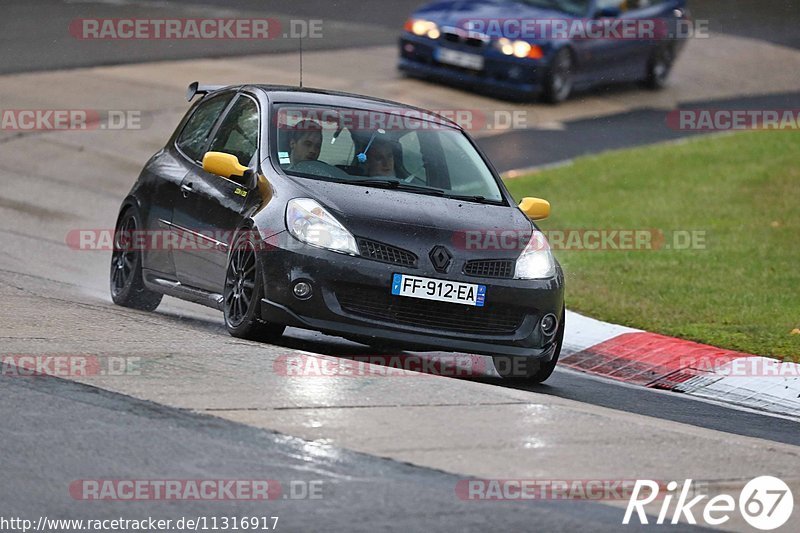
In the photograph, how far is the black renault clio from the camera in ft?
27.6

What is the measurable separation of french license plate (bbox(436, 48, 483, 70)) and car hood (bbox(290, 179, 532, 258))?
→ 1145 cm

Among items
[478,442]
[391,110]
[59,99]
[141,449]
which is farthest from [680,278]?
[59,99]

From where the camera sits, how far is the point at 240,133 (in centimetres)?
976

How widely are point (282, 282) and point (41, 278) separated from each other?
3838 mm

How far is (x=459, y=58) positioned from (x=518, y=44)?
0.79 meters

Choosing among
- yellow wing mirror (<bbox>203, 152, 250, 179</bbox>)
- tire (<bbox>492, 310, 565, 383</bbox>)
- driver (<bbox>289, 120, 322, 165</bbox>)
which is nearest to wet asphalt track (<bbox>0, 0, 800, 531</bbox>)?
tire (<bbox>492, 310, 565, 383</bbox>)

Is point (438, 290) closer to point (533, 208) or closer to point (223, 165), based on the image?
point (533, 208)

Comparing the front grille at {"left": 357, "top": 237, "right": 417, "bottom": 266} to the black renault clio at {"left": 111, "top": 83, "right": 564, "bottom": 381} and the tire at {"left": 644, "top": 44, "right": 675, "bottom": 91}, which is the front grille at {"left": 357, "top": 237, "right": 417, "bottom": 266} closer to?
the black renault clio at {"left": 111, "top": 83, "right": 564, "bottom": 381}

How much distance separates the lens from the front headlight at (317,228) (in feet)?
27.5

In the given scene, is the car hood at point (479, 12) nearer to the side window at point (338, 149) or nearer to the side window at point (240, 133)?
the side window at point (240, 133)

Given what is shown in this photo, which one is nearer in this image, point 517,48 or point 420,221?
point 420,221

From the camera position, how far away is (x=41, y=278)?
38.1ft

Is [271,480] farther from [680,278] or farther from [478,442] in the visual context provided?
[680,278]

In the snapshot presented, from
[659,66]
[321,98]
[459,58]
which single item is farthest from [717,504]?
[659,66]
